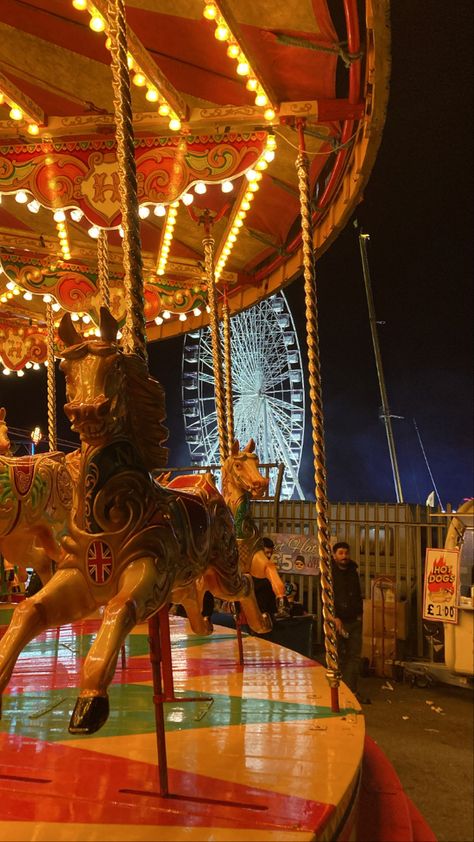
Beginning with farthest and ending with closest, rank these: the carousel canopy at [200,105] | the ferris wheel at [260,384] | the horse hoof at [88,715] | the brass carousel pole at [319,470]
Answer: the ferris wheel at [260,384] → the carousel canopy at [200,105] → the brass carousel pole at [319,470] → the horse hoof at [88,715]

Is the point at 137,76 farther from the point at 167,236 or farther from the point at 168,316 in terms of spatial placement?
the point at 168,316


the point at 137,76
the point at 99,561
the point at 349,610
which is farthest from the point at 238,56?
the point at 349,610

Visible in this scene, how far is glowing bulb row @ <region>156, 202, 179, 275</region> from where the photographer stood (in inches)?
225

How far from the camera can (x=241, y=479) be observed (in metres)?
4.19

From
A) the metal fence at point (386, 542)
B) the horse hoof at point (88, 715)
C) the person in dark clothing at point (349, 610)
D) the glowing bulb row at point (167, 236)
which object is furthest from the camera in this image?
the metal fence at point (386, 542)

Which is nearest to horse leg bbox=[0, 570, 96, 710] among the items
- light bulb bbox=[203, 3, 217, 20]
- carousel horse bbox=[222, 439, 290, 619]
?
carousel horse bbox=[222, 439, 290, 619]

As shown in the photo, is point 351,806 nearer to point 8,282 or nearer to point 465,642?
point 465,642

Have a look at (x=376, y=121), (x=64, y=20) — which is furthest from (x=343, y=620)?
(x=64, y=20)

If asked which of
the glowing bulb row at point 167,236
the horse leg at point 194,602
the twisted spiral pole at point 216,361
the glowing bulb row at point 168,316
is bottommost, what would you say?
the horse leg at point 194,602

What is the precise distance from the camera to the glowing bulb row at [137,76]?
345 cm

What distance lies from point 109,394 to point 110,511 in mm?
342

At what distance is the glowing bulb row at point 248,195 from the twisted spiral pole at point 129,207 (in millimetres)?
2036

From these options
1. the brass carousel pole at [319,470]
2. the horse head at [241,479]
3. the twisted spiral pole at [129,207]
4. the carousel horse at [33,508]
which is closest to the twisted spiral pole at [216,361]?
the horse head at [241,479]

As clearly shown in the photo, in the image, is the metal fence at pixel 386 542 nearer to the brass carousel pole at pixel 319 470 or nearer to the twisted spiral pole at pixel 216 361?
the twisted spiral pole at pixel 216 361
